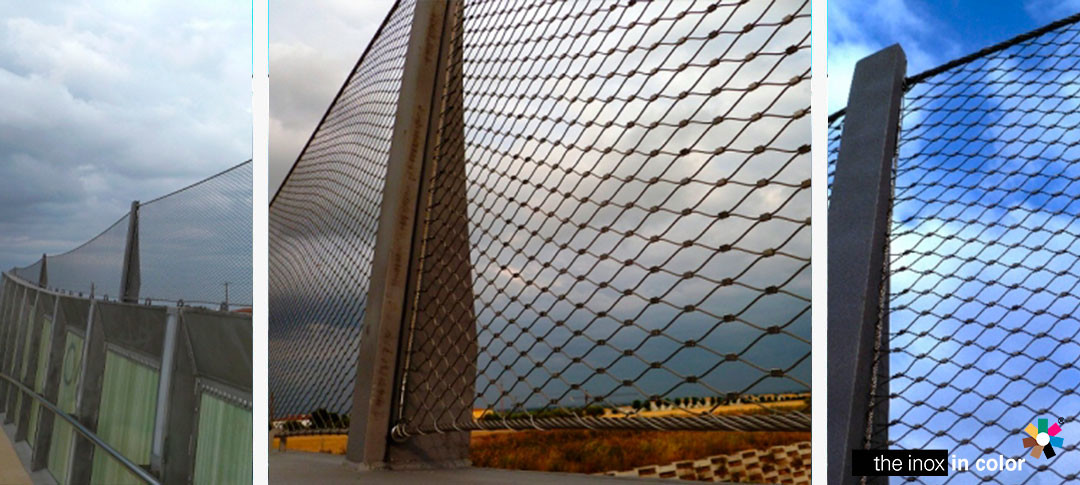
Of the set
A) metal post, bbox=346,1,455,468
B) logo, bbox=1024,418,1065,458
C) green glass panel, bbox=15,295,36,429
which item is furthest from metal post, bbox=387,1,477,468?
green glass panel, bbox=15,295,36,429

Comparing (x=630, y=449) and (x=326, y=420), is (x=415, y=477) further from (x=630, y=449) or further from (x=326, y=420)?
(x=630, y=449)

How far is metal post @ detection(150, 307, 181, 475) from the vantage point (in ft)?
4.50

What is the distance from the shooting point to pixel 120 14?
238 cm

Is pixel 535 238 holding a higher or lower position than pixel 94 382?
higher

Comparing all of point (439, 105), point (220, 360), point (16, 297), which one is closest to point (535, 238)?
point (439, 105)

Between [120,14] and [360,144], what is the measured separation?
94 centimetres

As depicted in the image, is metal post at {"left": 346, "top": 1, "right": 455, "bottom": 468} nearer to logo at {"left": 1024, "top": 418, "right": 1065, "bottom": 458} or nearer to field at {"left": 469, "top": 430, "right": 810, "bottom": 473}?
logo at {"left": 1024, "top": 418, "right": 1065, "bottom": 458}

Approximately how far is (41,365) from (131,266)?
1.48 metres

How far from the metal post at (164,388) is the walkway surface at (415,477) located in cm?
22

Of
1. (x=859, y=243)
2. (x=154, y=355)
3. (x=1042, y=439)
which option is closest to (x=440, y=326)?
(x=154, y=355)

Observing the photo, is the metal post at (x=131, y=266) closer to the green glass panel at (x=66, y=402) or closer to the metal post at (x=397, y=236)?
the green glass panel at (x=66, y=402)

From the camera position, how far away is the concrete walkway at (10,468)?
2.54 m

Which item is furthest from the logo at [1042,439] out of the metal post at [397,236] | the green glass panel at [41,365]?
the green glass panel at [41,365]

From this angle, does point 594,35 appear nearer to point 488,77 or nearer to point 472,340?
point 488,77
